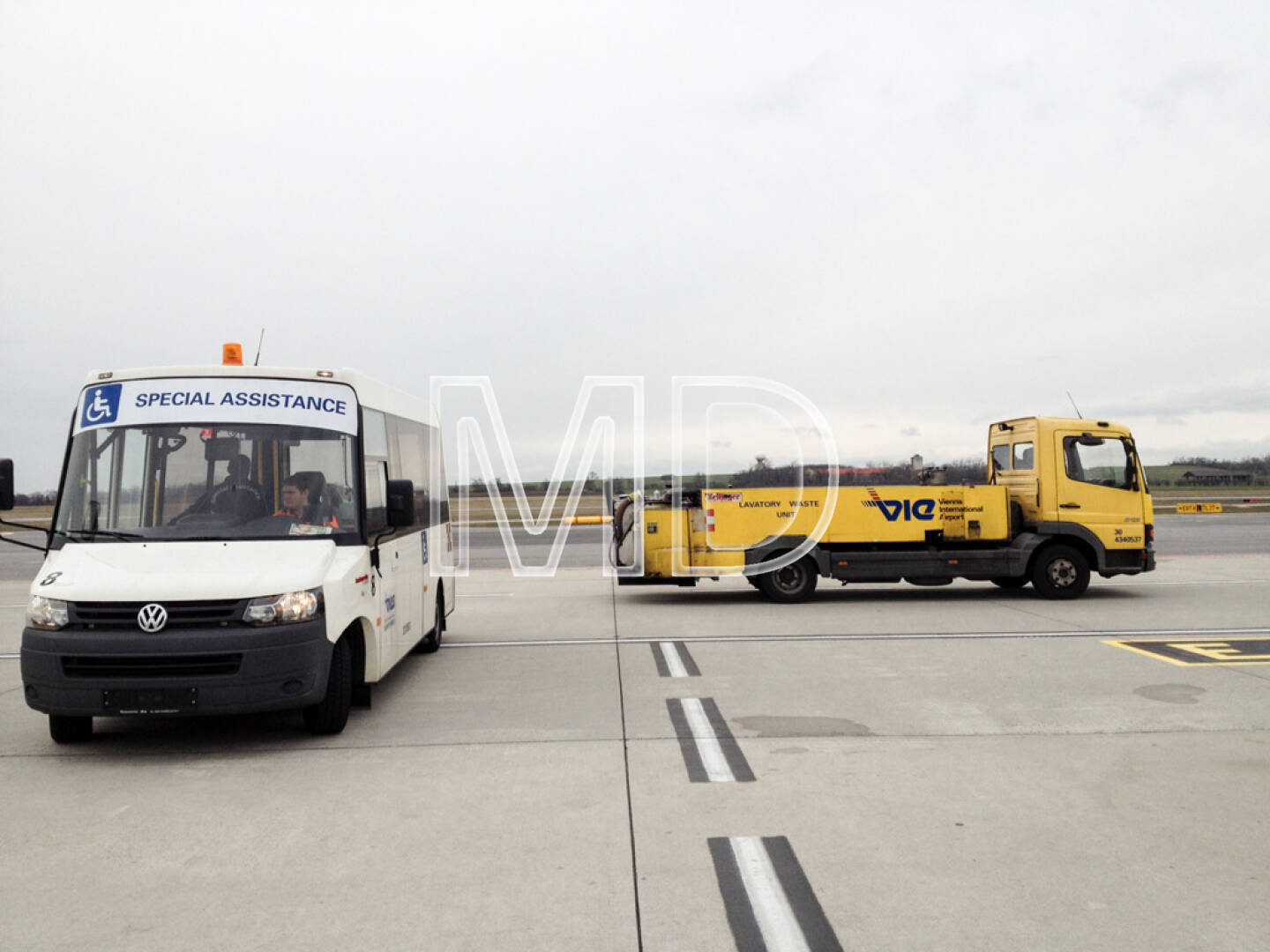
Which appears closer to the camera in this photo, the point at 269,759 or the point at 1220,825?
the point at 1220,825

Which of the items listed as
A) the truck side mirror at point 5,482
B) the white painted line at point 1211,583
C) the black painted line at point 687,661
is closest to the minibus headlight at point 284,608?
the truck side mirror at point 5,482

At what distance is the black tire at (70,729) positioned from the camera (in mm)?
7281

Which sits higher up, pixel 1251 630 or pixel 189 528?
pixel 189 528

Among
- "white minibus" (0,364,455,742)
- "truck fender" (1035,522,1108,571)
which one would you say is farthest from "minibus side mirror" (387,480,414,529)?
"truck fender" (1035,522,1108,571)

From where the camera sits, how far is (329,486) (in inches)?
307

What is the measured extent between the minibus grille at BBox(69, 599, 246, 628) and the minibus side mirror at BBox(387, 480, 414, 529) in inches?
62.7

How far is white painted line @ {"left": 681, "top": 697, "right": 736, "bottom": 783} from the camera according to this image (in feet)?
21.0

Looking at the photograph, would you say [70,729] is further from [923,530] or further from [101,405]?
[923,530]

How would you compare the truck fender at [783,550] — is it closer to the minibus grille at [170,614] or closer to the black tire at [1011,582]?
the black tire at [1011,582]

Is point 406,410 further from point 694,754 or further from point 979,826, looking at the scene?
point 979,826

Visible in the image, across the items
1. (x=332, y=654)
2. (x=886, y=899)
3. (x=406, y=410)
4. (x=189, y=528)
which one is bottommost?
(x=886, y=899)

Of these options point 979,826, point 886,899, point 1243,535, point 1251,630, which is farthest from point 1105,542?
point 1243,535

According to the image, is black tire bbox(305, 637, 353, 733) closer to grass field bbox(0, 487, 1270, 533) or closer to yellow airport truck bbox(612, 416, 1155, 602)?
yellow airport truck bbox(612, 416, 1155, 602)

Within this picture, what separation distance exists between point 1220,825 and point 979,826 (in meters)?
1.21
